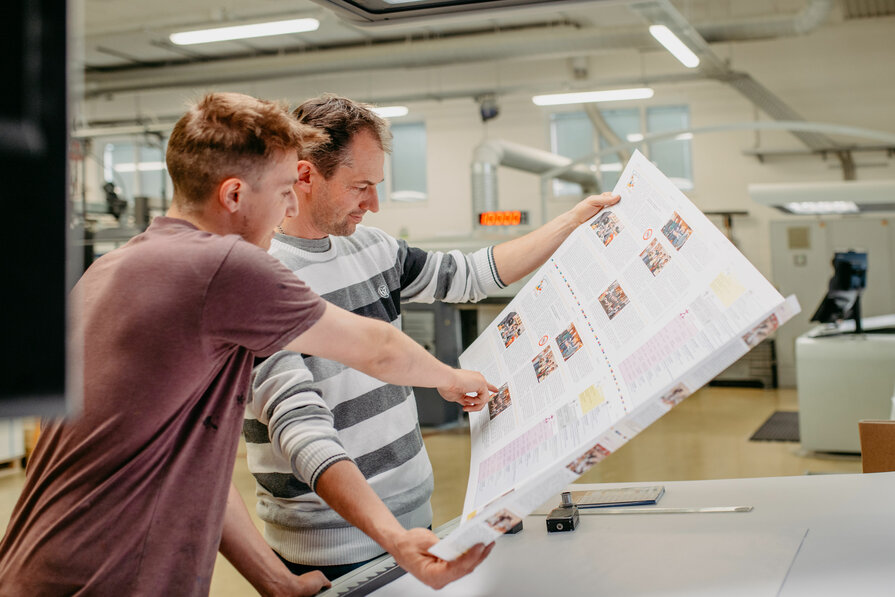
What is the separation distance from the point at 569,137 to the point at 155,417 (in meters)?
12.3

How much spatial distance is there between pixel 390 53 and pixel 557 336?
10534 mm

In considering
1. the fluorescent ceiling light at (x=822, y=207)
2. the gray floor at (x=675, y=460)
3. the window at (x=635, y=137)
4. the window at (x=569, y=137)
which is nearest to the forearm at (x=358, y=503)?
the gray floor at (x=675, y=460)

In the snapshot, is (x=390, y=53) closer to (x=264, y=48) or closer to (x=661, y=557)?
(x=264, y=48)

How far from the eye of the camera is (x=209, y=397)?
1.05 metres

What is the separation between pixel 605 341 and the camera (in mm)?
1182

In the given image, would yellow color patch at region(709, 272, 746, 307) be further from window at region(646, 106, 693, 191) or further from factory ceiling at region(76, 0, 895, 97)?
window at region(646, 106, 693, 191)

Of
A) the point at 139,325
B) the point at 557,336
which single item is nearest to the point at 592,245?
the point at 557,336

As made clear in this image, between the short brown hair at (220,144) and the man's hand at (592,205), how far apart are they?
66 cm

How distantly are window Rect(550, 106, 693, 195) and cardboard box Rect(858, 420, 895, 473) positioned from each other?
33.0 feet

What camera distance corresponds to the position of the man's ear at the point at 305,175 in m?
1.58

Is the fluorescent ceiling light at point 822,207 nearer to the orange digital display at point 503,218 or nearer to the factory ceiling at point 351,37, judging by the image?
the orange digital display at point 503,218

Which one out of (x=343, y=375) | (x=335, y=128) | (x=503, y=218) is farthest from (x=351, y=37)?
(x=343, y=375)

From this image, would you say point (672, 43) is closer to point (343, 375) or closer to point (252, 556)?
point (343, 375)

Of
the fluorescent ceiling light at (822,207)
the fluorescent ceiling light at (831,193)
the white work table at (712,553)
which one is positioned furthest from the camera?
the fluorescent ceiling light at (822,207)
